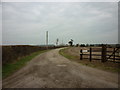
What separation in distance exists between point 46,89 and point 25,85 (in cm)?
128

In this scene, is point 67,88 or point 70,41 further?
point 70,41

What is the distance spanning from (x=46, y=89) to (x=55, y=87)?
442mm

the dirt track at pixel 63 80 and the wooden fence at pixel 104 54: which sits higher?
the wooden fence at pixel 104 54

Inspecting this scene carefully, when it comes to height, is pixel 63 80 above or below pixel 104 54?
below

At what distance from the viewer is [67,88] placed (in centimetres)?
507

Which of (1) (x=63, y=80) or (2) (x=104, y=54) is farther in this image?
(2) (x=104, y=54)

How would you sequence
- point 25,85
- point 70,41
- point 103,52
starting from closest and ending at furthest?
point 25,85, point 103,52, point 70,41

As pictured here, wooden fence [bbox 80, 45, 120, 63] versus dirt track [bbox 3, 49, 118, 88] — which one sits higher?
wooden fence [bbox 80, 45, 120, 63]

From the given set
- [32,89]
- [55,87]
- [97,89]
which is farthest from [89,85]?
[32,89]

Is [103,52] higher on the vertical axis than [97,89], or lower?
higher

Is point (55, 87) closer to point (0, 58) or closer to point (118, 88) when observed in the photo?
point (118, 88)

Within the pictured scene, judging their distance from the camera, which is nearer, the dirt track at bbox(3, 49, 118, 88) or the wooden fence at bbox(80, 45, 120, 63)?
the dirt track at bbox(3, 49, 118, 88)

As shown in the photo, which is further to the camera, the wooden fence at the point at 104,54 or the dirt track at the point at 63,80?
the wooden fence at the point at 104,54

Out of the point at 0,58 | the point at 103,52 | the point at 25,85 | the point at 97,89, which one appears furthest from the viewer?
the point at 103,52
